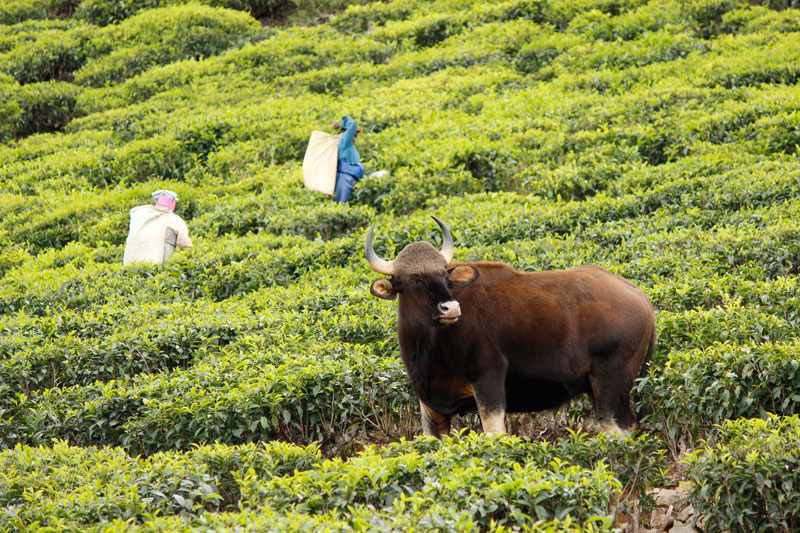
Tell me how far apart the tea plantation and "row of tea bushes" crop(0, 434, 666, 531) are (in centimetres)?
2

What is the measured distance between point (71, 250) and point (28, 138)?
25.3 ft

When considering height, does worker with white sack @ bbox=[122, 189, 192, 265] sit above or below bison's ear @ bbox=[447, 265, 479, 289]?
below

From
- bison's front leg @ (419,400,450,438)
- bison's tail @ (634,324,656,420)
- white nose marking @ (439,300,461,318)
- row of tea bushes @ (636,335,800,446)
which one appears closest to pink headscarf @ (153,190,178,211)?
bison's front leg @ (419,400,450,438)

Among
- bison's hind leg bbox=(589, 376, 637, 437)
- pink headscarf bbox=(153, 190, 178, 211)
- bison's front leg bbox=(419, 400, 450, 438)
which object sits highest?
bison's hind leg bbox=(589, 376, 637, 437)

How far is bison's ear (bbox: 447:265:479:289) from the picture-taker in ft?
20.9

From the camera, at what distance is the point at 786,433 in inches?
197

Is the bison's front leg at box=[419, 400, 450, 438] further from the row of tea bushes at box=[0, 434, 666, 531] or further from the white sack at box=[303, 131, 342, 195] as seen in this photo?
the white sack at box=[303, 131, 342, 195]

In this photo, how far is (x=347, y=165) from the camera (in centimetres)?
1461

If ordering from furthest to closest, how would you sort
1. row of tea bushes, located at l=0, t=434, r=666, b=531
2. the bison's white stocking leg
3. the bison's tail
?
the bison's tail < the bison's white stocking leg < row of tea bushes, located at l=0, t=434, r=666, b=531

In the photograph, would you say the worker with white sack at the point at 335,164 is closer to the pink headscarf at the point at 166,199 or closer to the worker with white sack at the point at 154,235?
the pink headscarf at the point at 166,199

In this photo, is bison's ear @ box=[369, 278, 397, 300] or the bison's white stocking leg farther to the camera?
bison's ear @ box=[369, 278, 397, 300]

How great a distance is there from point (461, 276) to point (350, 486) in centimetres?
207

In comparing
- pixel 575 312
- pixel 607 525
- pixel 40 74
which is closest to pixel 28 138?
pixel 40 74

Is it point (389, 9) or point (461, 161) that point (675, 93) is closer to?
point (461, 161)
